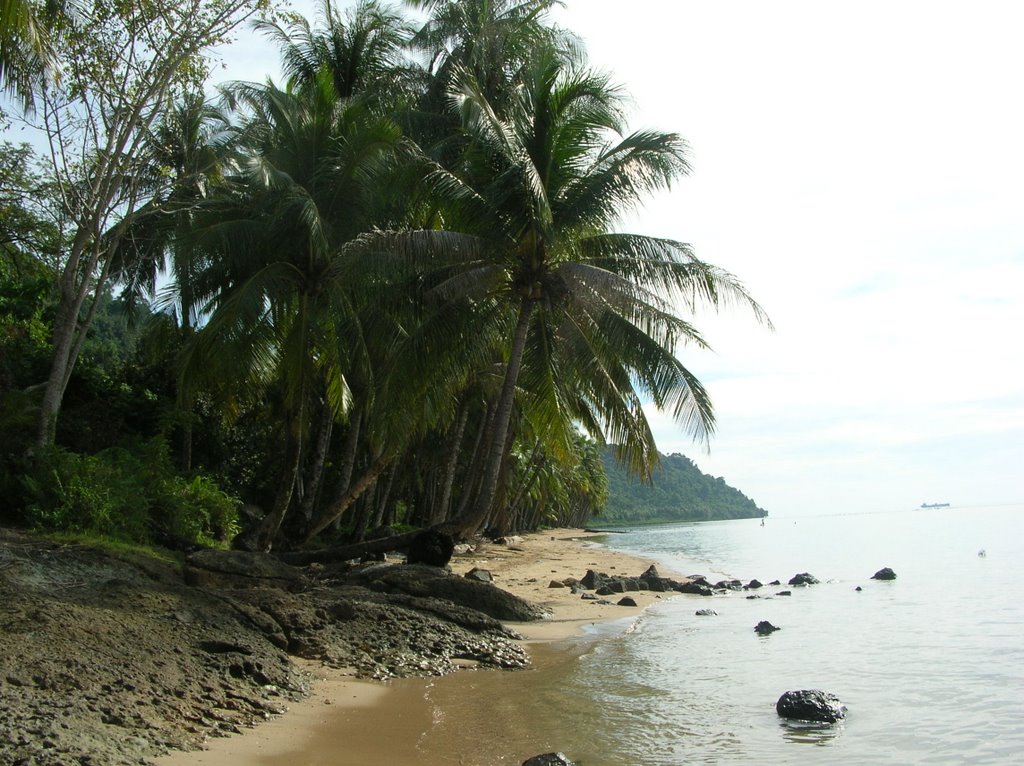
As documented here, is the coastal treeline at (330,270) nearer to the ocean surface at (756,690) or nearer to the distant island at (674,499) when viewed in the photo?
the ocean surface at (756,690)

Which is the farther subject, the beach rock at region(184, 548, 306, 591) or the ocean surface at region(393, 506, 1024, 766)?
the beach rock at region(184, 548, 306, 591)

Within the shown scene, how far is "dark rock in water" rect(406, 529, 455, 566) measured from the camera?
46.5 ft

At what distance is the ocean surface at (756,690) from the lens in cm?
673

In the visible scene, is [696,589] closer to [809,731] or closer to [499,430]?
[499,430]

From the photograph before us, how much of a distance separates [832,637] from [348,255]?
32.8ft

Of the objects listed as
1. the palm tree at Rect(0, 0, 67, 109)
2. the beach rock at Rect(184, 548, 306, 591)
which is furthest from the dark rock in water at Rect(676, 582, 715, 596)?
the palm tree at Rect(0, 0, 67, 109)

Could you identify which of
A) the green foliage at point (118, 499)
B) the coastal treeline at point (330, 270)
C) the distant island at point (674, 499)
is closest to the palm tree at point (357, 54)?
the coastal treeline at point (330, 270)

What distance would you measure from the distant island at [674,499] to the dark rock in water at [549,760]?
108 meters

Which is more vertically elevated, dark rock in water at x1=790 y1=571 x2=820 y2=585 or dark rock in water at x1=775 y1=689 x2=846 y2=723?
dark rock in water at x1=790 y1=571 x2=820 y2=585

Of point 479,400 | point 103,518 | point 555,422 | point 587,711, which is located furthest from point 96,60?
point 479,400

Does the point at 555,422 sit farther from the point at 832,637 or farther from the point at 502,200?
the point at 832,637

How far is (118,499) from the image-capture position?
39.9 feet

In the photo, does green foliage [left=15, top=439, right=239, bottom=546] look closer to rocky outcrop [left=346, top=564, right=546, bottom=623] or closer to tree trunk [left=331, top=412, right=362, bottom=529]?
rocky outcrop [left=346, top=564, right=546, bottom=623]

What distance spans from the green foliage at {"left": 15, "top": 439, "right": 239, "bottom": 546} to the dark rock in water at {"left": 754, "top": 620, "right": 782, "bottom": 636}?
9196mm
